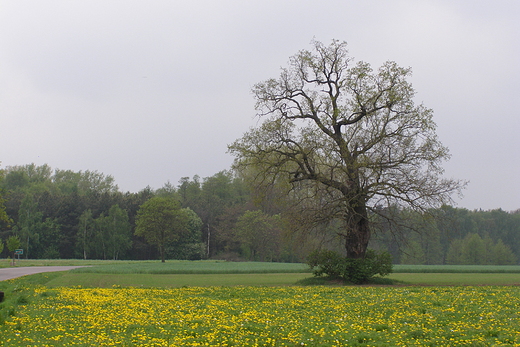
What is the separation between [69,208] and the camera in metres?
92.5

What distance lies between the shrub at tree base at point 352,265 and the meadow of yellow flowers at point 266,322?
10532 millimetres

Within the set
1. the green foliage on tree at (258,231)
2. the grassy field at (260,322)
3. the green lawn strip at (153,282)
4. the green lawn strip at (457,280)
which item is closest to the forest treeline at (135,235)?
the green foliage on tree at (258,231)

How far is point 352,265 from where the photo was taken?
87.3ft

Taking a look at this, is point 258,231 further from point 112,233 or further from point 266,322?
point 266,322

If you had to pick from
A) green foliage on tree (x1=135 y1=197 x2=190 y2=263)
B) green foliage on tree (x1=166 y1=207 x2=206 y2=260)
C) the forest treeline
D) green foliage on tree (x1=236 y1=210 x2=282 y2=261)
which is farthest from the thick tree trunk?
green foliage on tree (x1=166 y1=207 x2=206 y2=260)

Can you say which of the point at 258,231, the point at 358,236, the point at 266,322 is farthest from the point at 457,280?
the point at 258,231

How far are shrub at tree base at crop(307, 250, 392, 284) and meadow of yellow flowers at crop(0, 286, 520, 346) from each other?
34.6 feet

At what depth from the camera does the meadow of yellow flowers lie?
8.73 metres

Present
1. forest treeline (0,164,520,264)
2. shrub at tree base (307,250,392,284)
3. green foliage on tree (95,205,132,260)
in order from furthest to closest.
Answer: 1. green foliage on tree (95,205,132,260)
2. forest treeline (0,164,520,264)
3. shrub at tree base (307,250,392,284)

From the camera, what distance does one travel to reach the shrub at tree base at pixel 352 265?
86.7ft

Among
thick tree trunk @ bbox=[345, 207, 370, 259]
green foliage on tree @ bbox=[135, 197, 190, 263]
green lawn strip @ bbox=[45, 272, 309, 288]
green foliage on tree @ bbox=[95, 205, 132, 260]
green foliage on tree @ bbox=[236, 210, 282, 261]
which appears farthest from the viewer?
green foliage on tree @ bbox=[95, 205, 132, 260]

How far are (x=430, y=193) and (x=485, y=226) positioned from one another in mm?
104827

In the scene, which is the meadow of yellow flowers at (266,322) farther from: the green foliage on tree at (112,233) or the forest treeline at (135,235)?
the green foliage on tree at (112,233)

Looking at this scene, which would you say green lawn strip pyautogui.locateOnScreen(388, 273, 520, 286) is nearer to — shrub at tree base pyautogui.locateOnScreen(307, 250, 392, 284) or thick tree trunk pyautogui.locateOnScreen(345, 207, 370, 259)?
shrub at tree base pyautogui.locateOnScreen(307, 250, 392, 284)
